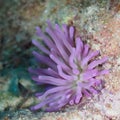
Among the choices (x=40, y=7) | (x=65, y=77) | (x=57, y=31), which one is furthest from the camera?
(x=40, y=7)

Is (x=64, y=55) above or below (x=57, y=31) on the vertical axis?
below

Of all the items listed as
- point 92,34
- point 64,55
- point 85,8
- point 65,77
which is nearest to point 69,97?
point 65,77

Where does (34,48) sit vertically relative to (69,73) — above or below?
above

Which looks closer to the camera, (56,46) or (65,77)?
(65,77)

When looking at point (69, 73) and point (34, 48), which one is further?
point (34, 48)

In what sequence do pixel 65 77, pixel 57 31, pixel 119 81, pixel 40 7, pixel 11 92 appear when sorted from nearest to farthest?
1. pixel 119 81
2. pixel 65 77
3. pixel 57 31
4. pixel 11 92
5. pixel 40 7

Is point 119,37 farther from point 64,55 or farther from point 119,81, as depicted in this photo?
point 64,55

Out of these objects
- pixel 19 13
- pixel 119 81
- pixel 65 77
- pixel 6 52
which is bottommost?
pixel 119 81
